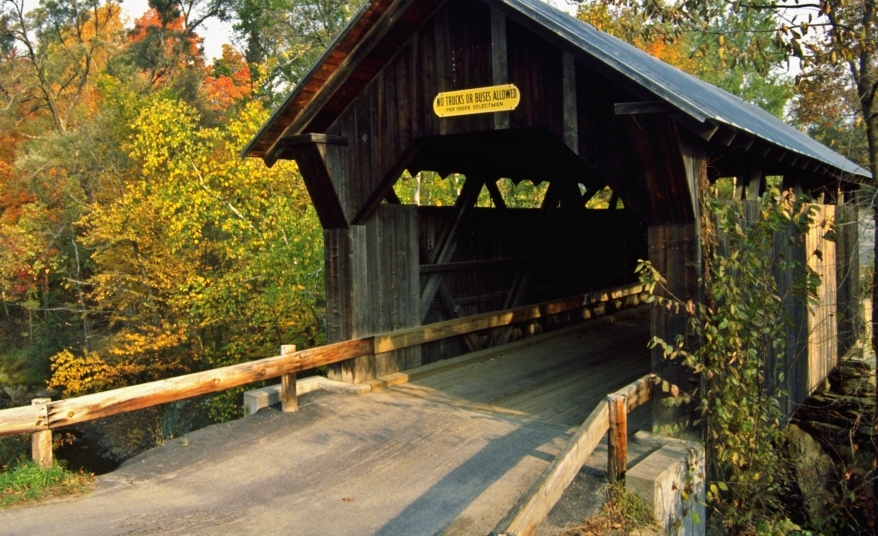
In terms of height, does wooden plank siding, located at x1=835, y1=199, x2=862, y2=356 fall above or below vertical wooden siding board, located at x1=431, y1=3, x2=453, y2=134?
below

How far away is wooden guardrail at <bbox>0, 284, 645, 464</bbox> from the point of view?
17.2 feet

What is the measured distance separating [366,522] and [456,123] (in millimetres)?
3784

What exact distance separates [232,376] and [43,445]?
158 centimetres

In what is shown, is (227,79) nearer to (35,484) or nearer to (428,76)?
(428,76)

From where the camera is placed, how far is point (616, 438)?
5.25 m

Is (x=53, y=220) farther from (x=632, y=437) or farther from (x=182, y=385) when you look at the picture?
(x=632, y=437)

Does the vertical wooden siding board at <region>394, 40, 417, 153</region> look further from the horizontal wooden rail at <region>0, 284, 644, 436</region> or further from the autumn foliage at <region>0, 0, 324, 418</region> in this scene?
the autumn foliage at <region>0, 0, 324, 418</region>

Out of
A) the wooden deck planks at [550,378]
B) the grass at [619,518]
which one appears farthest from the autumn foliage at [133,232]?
the grass at [619,518]

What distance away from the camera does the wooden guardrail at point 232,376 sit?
523cm

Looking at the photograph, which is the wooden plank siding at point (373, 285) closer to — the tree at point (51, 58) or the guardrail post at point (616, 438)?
the guardrail post at point (616, 438)

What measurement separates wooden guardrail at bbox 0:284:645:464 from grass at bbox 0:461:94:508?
1.13ft

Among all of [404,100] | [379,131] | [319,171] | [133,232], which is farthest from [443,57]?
[133,232]

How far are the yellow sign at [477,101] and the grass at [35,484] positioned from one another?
4285 mm

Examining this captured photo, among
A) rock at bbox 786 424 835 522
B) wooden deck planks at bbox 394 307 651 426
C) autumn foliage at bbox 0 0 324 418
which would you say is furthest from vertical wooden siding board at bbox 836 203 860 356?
autumn foliage at bbox 0 0 324 418
